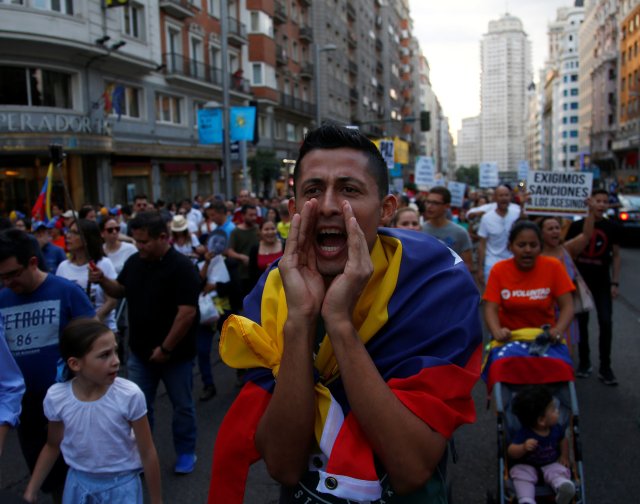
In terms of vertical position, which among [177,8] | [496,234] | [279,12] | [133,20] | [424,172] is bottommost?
[496,234]

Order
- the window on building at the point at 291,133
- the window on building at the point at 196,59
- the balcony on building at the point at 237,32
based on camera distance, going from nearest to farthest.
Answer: the window on building at the point at 196,59
the balcony on building at the point at 237,32
the window on building at the point at 291,133

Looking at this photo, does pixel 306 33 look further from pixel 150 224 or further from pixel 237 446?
pixel 237 446

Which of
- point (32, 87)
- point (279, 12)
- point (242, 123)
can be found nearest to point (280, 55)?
point (279, 12)

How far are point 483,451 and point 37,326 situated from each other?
3396 mm

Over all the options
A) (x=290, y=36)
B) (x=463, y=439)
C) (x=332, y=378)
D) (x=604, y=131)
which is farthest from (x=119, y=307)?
(x=604, y=131)

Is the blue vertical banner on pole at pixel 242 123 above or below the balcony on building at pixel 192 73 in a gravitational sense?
below

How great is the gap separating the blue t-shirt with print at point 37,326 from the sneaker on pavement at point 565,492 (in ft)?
9.94

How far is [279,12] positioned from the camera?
39125mm

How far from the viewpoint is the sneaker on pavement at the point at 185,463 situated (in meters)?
4.57

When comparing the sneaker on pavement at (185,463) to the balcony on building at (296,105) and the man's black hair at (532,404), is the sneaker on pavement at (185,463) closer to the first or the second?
the man's black hair at (532,404)

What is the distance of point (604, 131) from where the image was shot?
7312 centimetres

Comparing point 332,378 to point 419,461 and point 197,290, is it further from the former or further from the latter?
point 197,290

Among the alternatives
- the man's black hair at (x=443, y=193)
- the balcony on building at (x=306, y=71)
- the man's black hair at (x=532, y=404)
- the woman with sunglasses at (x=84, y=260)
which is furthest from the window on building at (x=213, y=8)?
the man's black hair at (x=532, y=404)

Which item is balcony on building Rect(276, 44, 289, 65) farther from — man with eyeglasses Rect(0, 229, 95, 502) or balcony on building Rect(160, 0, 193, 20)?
man with eyeglasses Rect(0, 229, 95, 502)
